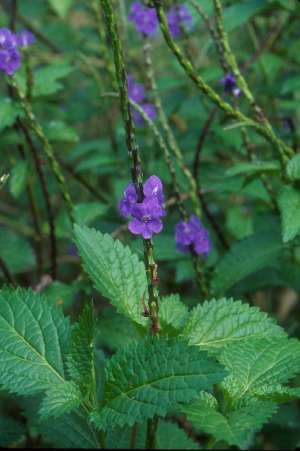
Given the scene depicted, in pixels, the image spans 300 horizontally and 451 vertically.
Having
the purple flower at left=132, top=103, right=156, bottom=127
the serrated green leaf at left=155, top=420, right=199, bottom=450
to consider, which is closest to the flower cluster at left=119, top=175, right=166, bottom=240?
the serrated green leaf at left=155, top=420, right=199, bottom=450

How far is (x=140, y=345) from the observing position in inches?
53.4

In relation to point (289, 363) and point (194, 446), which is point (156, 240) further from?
point (289, 363)

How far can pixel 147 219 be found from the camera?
53.5 inches

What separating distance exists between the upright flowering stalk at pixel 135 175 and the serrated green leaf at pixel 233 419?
188 mm

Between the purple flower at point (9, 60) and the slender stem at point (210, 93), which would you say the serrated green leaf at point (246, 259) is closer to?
the slender stem at point (210, 93)

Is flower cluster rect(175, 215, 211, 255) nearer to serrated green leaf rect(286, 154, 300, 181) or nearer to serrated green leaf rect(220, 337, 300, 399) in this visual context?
serrated green leaf rect(286, 154, 300, 181)

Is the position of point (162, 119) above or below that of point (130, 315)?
above

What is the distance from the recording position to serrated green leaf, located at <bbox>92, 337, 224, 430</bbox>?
1.25 metres

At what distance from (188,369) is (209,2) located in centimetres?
160

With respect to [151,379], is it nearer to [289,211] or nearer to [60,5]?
[289,211]

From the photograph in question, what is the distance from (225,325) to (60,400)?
0.41 metres

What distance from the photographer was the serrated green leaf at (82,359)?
1390mm

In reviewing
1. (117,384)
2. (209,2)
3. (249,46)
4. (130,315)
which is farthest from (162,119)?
(249,46)

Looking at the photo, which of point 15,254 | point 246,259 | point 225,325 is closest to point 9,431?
point 225,325
